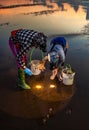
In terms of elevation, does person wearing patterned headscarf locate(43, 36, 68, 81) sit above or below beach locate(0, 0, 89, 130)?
above

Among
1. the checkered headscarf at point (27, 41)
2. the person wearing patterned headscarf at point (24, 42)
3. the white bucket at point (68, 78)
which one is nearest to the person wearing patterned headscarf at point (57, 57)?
the white bucket at point (68, 78)

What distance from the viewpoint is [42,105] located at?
20.0 ft

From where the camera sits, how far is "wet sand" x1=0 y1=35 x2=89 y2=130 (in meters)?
5.41

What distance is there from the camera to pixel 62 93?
671cm

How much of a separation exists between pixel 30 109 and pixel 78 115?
129cm

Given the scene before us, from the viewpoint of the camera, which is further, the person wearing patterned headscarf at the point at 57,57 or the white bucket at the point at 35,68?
the white bucket at the point at 35,68

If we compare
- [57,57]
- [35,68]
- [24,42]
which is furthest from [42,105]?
[24,42]

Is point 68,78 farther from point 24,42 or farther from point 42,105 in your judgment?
point 24,42

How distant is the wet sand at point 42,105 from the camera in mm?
5410

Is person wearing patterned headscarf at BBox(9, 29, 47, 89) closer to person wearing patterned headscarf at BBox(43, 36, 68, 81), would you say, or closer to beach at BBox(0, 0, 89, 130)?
person wearing patterned headscarf at BBox(43, 36, 68, 81)

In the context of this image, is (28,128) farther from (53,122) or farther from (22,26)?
(22,26)

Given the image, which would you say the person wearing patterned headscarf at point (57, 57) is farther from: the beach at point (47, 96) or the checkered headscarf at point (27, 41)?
the checkered headscarf at point (27, 41)

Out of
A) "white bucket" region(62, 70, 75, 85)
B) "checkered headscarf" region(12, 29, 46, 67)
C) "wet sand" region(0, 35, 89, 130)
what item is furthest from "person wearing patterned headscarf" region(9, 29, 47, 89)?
"white bucket" region(62, 70, 75, 85)

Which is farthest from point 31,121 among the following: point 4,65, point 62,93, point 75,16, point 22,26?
point 75,16
